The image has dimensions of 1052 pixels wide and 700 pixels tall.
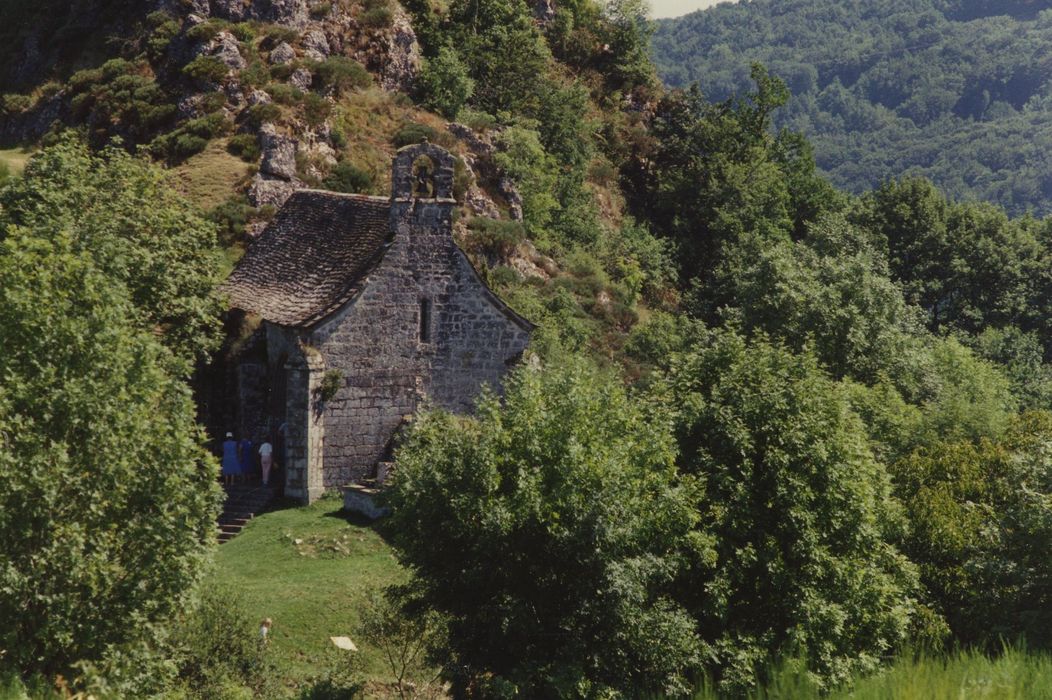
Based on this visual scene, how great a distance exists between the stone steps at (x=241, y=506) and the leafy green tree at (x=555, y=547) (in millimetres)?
13284

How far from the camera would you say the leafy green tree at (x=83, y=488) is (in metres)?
17.2

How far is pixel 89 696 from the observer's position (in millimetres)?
17422

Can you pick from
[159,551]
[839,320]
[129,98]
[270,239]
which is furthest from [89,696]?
[129,98]

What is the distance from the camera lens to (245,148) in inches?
2222

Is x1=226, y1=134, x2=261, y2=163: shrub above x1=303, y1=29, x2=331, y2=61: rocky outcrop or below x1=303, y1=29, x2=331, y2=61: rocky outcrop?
below

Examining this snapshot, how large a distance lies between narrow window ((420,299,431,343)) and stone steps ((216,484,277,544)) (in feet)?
22.5

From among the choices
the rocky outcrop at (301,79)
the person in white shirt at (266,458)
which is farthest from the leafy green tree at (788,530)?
the rocky outcrop at (301,79)

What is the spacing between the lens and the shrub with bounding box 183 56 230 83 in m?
59.1

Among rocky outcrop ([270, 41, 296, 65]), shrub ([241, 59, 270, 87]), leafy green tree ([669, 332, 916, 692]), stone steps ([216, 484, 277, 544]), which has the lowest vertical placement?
stone steps ([216, 484, 277, 544])

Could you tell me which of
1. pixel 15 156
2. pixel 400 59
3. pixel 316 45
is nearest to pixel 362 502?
pixel 15 156

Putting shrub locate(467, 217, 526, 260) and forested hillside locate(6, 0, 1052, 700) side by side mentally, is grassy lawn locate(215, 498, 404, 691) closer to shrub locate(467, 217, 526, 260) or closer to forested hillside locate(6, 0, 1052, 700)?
forested hillside locate(6, 0, 1052, 700)

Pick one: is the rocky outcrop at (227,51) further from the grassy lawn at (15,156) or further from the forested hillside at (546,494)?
the grassy lawn at (15,156)

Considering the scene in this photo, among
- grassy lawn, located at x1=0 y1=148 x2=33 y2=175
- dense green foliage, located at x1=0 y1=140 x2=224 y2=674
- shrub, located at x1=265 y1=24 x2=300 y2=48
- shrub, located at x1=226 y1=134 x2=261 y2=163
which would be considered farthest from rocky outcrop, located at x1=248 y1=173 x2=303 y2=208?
dense green foliage, located at x1=0 y1=140 x2=224 y2=674

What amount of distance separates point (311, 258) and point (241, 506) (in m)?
9.50
